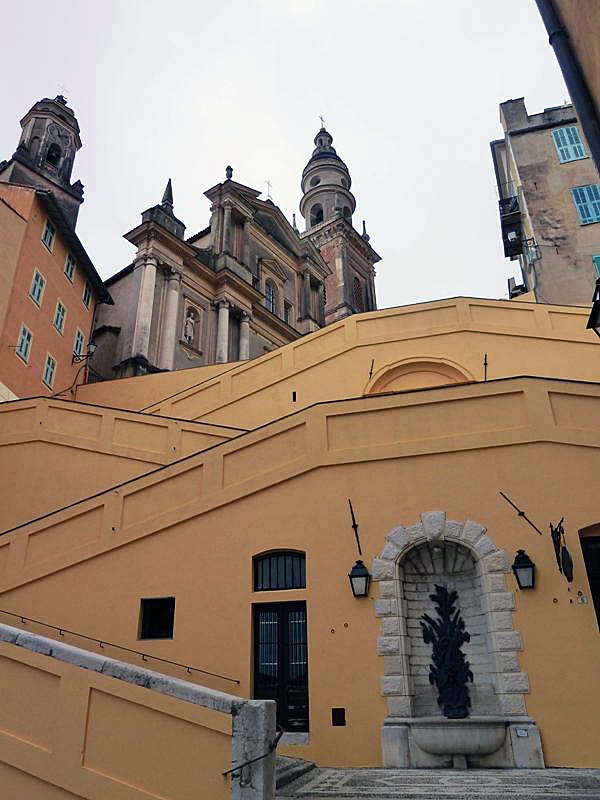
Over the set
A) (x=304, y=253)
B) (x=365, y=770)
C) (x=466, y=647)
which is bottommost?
(x=365, y=770)

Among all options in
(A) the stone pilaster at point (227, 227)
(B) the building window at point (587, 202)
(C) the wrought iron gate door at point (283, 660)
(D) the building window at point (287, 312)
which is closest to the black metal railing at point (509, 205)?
(B) the building window at point (587, 202)

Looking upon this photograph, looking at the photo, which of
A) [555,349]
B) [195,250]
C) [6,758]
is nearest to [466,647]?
[6,758]

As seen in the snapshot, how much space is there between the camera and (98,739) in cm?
654

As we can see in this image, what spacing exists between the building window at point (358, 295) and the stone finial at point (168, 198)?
2199 cm

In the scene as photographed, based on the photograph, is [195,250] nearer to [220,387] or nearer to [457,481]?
A: [220,387]

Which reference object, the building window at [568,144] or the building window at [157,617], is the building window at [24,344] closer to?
the building window at [157,617]

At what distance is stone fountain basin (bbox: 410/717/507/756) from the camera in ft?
28.2

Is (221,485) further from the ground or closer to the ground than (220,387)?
closer to the ground

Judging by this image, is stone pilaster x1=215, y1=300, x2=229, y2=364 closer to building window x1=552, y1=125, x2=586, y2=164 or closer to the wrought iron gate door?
building window x1=552, y1=125, x2=586, y2=164

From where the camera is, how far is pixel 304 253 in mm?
42281

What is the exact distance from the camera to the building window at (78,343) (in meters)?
26.0

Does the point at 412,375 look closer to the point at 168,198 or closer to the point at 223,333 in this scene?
the point at 223,333

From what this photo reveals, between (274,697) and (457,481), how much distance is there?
14.8 feet

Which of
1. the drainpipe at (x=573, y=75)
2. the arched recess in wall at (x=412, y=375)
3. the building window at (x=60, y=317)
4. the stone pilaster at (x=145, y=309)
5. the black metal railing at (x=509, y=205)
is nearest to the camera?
the drainpipe at (x=573, y=75)
